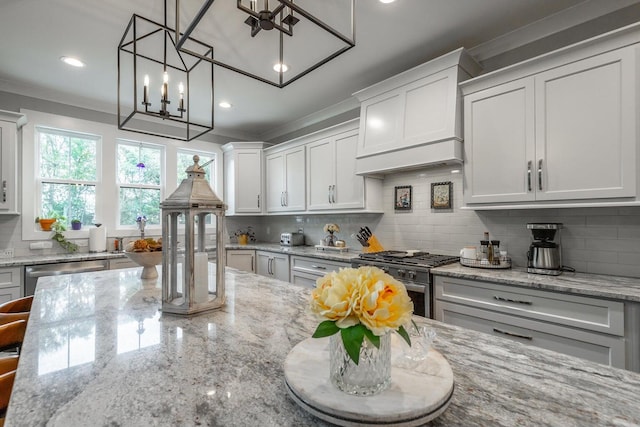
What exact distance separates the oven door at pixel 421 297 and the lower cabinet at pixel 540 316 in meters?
0.07

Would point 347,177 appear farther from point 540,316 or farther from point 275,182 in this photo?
point 540,316

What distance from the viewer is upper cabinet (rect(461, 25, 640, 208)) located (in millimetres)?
1845

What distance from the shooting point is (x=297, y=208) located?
14.0ft

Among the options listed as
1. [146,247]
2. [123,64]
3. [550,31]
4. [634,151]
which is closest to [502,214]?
[634,151]

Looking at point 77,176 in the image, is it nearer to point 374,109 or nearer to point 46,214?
point 46,214

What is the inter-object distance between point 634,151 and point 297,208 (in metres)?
3.27

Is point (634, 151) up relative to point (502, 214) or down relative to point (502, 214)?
up

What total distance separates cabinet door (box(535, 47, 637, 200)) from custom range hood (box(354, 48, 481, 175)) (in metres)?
0.59

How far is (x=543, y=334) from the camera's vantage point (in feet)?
6.26

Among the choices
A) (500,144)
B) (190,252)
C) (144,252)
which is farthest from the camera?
(500,144)

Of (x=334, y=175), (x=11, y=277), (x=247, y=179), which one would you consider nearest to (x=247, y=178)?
(x=247, y=179)

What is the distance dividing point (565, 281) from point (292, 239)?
3134mm

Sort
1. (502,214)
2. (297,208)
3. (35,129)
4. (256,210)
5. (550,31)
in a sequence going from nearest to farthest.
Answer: (550,31) → (502,214) → (35,129) → (297,208) → (256,210)

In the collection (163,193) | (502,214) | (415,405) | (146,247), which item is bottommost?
(415,405)
